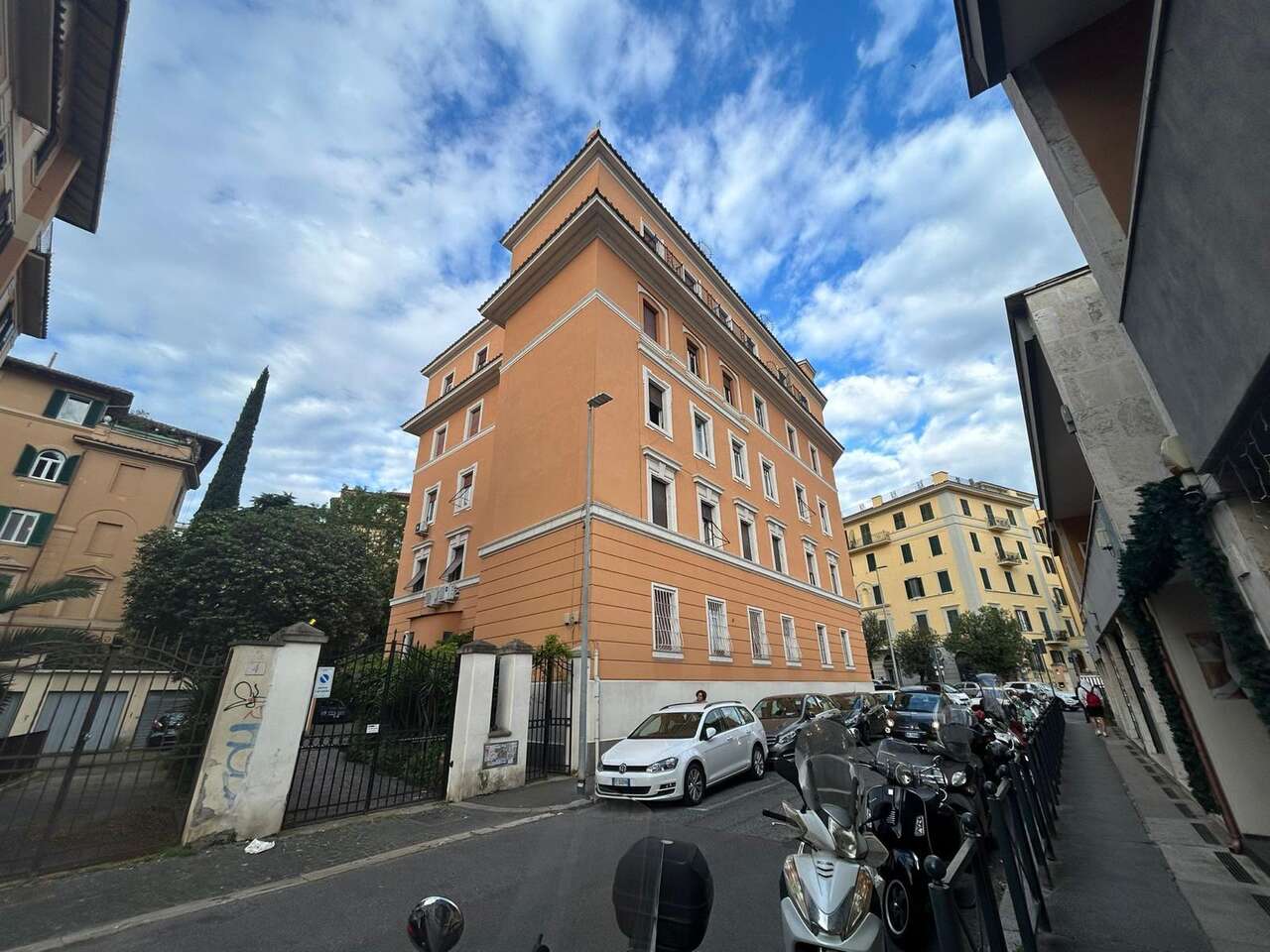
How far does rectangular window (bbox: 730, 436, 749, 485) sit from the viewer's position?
21.4m

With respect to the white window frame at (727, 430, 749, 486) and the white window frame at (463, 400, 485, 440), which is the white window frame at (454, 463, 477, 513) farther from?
the white window frame at (727, 430, 749, 486)

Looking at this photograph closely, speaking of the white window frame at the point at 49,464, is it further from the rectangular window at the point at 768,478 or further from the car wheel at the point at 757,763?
the car wheel at the point at 757,763

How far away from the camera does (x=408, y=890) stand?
15.9 feet

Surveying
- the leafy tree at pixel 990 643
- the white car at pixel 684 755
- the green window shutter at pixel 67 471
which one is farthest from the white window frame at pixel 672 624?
the green window shutter at pixel 67 471

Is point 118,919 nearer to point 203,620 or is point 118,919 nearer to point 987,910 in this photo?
point 987,910

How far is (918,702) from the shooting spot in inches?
503

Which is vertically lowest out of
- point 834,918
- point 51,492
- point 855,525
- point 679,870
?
point 834,918

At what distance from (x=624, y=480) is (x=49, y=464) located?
1210 inches

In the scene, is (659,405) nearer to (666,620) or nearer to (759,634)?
(666,620)

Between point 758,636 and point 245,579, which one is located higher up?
point 245,579

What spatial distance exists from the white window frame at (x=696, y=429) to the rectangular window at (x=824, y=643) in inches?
405

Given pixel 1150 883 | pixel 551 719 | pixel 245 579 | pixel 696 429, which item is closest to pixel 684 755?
pixel 551 719

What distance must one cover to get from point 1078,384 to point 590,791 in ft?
32.5

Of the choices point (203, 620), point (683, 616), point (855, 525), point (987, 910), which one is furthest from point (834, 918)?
point (855, 525)
